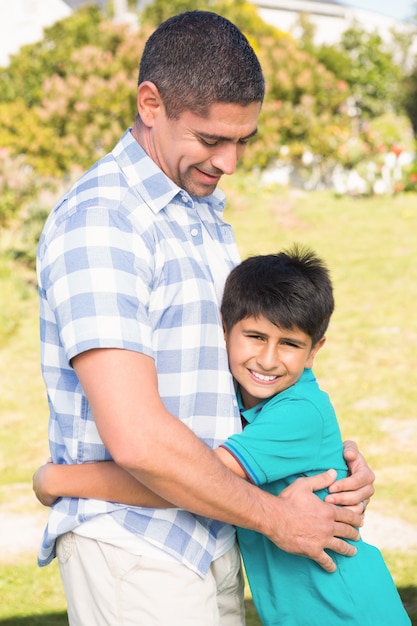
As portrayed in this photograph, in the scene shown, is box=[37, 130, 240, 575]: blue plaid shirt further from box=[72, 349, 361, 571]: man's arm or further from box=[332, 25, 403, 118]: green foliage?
box=[332, 25, 403, 118]: green foliage

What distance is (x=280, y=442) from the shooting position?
6.86 feet

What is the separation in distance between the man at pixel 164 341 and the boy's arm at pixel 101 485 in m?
0.03

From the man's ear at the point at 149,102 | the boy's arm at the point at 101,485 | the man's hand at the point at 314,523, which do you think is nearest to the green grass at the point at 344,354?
the man's hand at the point at 314,523

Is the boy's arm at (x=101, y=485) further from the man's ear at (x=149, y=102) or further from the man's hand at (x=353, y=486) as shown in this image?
the man's ear at (x=149, y=102)

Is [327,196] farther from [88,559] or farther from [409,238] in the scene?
[88,559]

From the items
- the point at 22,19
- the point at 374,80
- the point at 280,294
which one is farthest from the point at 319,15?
the point at 280,294

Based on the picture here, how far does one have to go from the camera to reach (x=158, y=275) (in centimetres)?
192

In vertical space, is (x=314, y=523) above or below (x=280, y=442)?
below

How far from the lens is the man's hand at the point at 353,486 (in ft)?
7.14

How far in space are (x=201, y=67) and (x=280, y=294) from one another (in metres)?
0.62

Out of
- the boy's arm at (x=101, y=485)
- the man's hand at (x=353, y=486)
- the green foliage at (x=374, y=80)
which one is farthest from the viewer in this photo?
the green foliage at (x=374, y=80)

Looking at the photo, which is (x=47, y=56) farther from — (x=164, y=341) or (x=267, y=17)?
(x=267, y=17)

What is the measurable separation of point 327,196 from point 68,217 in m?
11.6

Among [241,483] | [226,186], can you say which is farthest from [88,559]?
[226,186]
